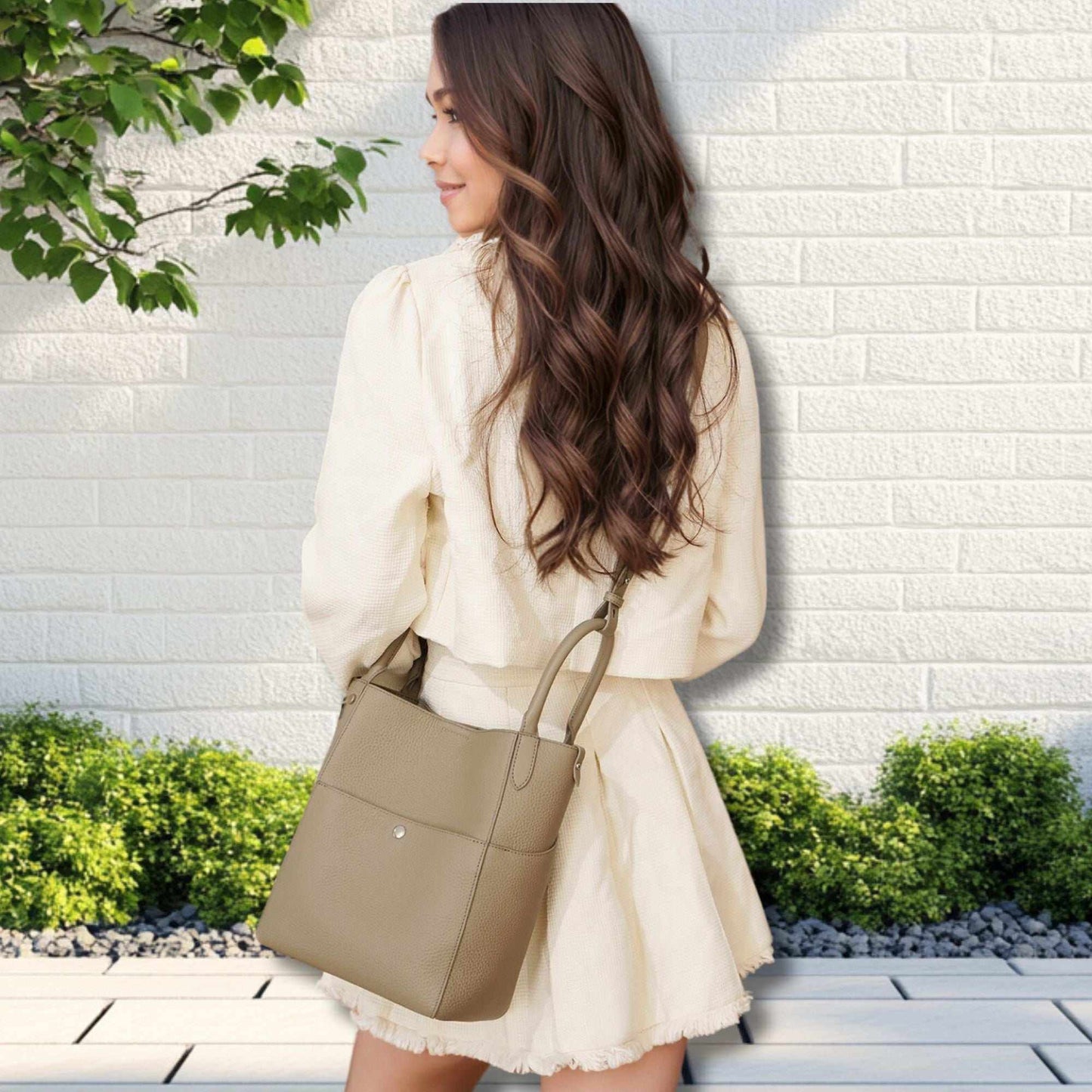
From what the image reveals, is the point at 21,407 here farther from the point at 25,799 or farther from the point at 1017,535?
the point at 1017,535

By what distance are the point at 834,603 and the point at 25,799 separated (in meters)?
1.96

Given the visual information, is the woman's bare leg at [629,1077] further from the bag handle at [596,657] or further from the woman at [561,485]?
the bag handle at [596,657]

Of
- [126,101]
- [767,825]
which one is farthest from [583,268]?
[767,825]

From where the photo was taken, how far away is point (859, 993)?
102 inches

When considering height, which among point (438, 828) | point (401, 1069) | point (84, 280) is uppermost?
point (84, 280)

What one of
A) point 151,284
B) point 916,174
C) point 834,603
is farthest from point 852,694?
point 151,284

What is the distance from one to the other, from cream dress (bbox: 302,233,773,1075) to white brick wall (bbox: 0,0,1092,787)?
1.72m

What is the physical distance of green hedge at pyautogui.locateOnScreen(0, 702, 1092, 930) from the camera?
A: 2.84 metres

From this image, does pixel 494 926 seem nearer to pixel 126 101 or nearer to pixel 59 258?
pixel 126 101

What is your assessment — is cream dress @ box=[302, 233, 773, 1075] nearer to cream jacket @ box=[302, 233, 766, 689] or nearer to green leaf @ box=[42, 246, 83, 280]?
cream jacket @ box=[302, 233, 766, 689]

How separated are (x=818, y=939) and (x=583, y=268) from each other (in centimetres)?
209

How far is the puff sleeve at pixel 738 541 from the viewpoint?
133 cm

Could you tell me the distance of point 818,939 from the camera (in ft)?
9.33

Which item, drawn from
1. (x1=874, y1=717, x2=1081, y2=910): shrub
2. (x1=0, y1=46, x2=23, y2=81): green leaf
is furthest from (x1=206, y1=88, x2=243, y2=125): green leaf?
(x1=874, y1=717, x2=1081, y2=910): shrub
